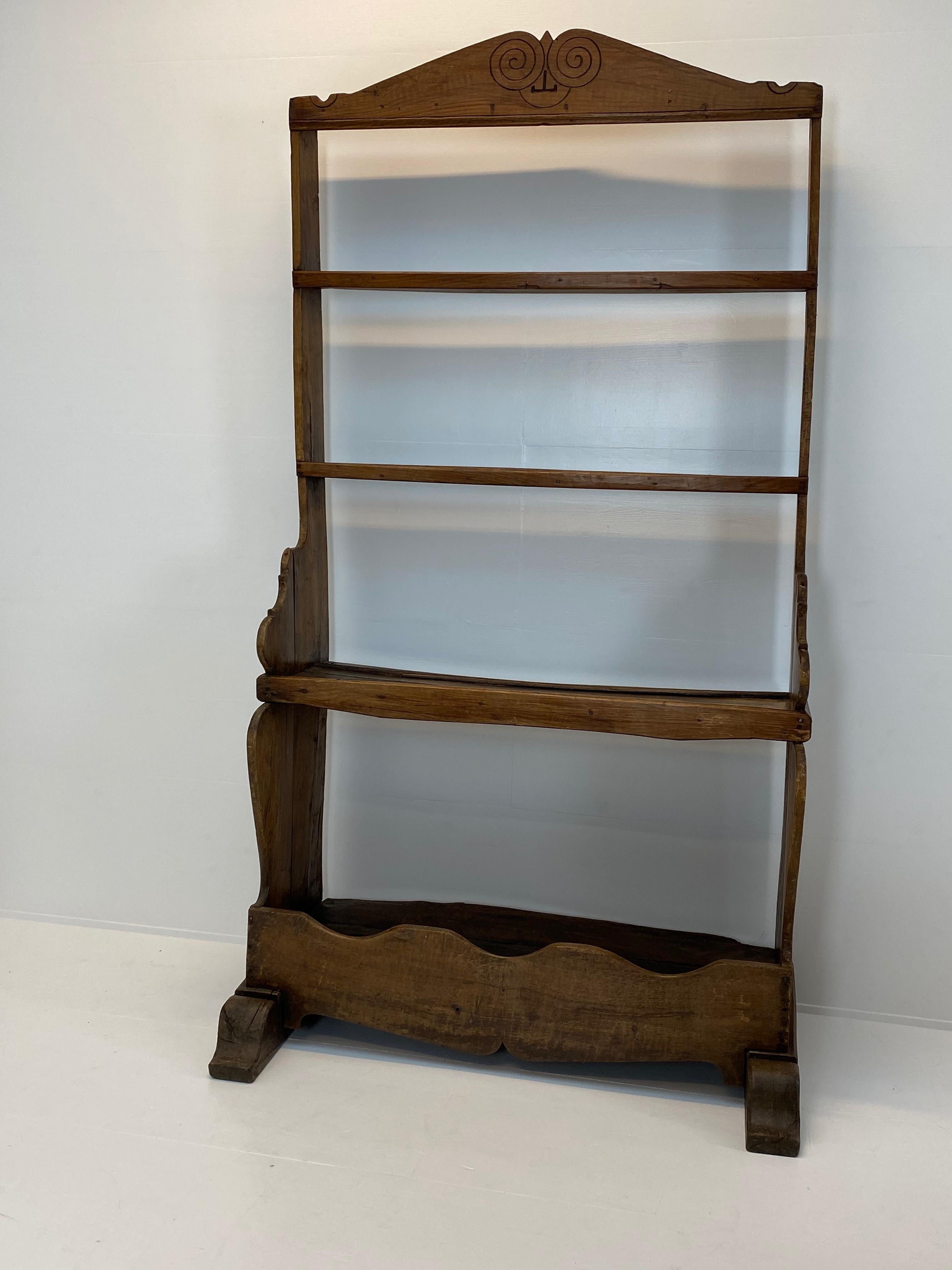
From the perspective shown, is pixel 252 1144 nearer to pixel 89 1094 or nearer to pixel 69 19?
pixel 89 1094

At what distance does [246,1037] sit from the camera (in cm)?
222

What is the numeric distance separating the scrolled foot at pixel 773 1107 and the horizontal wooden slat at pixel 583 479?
1.09 m

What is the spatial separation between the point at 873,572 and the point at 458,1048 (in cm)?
134

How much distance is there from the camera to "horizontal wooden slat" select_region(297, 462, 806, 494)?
2.13 m

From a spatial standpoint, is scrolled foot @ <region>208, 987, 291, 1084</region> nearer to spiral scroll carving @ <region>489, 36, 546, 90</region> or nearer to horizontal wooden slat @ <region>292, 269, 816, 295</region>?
horizontal wooden slat @ <region>292, 269, 816, 295</region>

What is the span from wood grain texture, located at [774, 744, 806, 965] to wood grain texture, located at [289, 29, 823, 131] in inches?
48.1

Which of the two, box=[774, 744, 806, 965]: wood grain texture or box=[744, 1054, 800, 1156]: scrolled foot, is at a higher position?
box=[774, 744, 806, 965]: wood grain texture

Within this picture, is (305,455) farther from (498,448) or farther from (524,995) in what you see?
(524,995)

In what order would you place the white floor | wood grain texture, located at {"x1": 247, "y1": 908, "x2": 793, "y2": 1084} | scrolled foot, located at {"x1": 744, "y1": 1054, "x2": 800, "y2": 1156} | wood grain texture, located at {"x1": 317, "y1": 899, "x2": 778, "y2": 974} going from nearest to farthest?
the white floor → scrolled foot, located at {"x1": 744, "y1": 1054, "x2": 800, "y2": 1156} → wood grain texture, located at {"x1": 247, "y1": 908, "x2": 793, "y2": 1084} → wood grain texture, located at {"x1": 317, "y1": 899, "x2": 778, "y2": 974}

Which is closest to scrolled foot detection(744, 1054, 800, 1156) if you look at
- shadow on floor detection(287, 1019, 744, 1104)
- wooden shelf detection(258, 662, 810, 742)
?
shadow on floor detection(287, 1019, 744, 1104)

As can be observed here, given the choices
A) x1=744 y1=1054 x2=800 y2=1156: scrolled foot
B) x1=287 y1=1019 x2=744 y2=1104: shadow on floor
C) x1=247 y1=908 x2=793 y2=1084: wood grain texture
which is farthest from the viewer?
x1=287 y1=1019 x2=744 y2=1104: shadow on floor

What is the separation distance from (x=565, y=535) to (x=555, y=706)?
0.56 m

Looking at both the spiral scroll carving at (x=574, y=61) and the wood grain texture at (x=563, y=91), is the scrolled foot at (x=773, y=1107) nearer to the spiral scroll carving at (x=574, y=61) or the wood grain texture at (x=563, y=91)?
the wood grain texture at (x=563, y=91)

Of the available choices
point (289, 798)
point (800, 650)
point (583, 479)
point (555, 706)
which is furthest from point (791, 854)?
point (289, 798)
